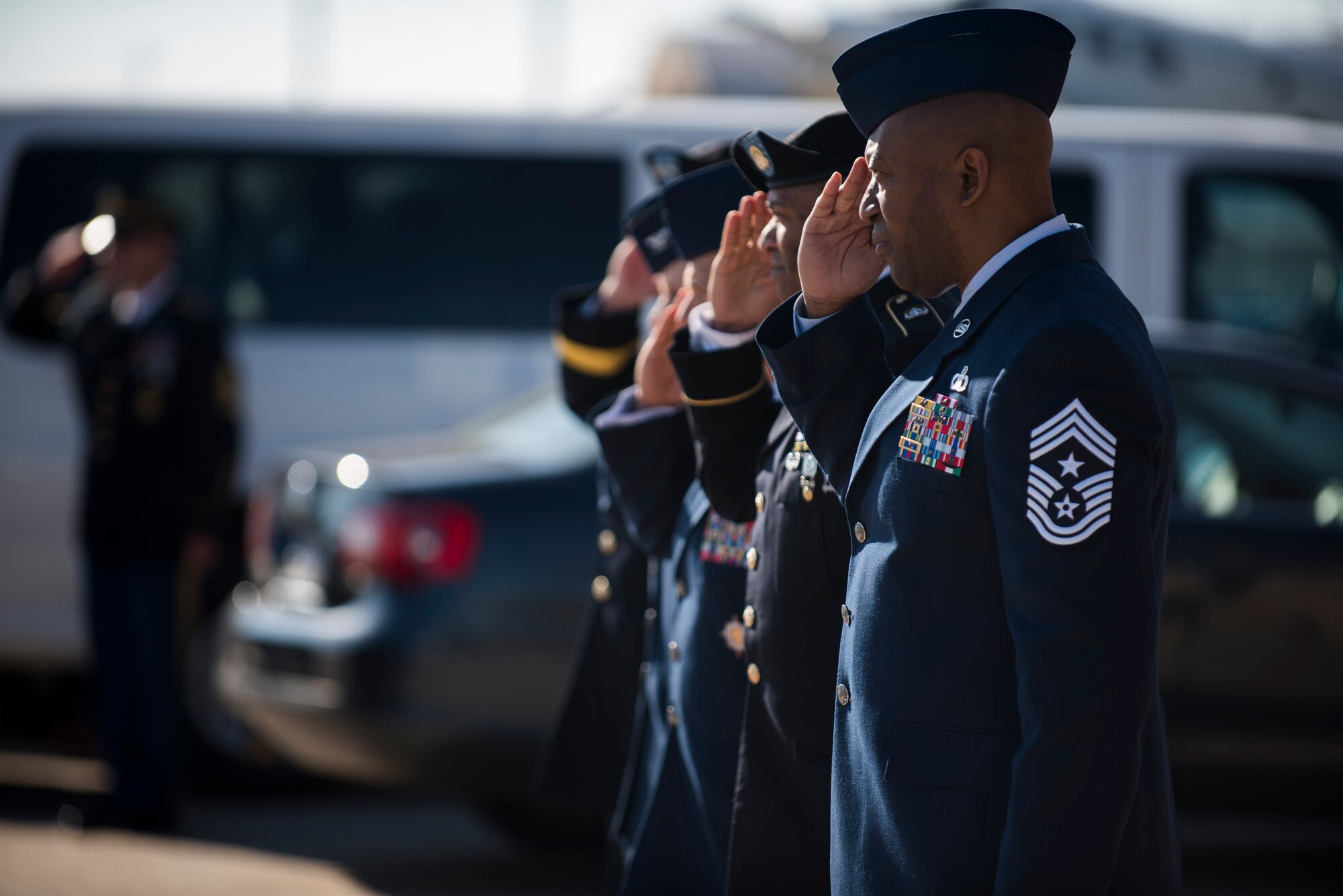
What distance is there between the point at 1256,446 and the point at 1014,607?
3.24 meters

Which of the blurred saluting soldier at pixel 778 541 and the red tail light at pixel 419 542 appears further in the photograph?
the red tail light at pixel 419 542

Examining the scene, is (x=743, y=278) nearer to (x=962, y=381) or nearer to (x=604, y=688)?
(x=962, y=381)

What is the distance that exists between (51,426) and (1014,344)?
567 cm

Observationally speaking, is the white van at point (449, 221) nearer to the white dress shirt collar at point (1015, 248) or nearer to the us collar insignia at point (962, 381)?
the white dress shirt collar at point (1015, 248)

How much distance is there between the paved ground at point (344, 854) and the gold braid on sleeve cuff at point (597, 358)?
83.3 inches

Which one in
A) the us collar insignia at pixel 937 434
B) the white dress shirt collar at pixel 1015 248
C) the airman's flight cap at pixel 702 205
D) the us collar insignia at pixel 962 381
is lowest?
the us collar insignia at pixel 937 434

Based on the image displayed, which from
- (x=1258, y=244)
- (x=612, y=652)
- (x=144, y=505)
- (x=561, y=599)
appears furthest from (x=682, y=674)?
(x=1258, y=244)

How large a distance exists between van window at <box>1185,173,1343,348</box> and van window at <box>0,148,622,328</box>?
8.17 ft

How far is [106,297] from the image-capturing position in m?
5.80

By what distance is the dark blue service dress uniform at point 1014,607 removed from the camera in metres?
1.62

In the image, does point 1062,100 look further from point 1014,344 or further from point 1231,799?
point 1014,344

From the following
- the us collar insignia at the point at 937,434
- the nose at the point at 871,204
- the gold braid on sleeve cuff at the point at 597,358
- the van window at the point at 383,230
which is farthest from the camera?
the van window at the point at 383,230

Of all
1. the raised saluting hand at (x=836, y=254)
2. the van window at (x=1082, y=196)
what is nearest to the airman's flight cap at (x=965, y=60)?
the raised saluting hand at (x=836, y=254)

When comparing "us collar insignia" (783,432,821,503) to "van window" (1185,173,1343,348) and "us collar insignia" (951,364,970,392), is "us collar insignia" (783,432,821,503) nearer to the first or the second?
"us collar insignia" (951,364,970,392)
